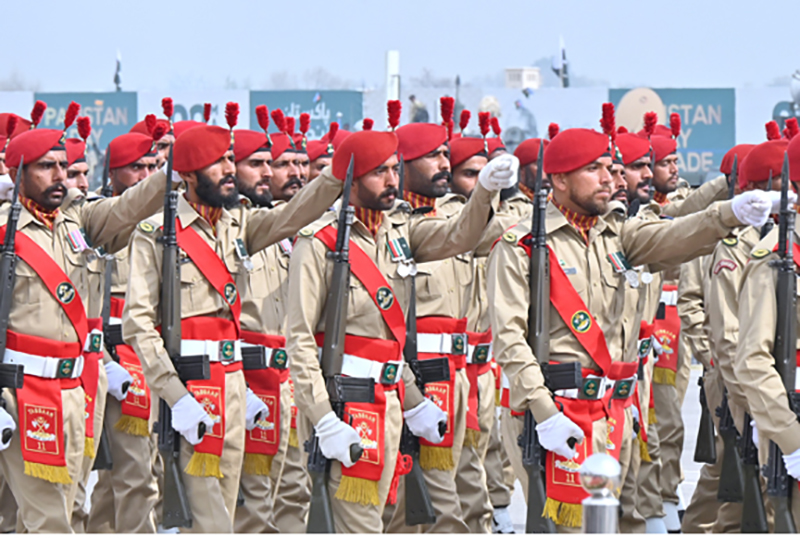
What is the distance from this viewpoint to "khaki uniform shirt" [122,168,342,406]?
6.27 meters

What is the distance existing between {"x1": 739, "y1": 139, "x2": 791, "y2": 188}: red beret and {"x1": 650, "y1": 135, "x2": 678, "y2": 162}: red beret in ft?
7.26

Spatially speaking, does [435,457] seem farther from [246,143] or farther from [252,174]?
[246,143]

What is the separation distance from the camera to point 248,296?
7852 millimetres

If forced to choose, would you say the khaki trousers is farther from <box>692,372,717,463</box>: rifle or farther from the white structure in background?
the white structure in background

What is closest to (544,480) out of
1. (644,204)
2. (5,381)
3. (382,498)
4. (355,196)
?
(382,498)

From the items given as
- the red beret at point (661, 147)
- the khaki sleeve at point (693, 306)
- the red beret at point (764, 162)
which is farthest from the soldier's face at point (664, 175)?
the red beret at point (764, 162)

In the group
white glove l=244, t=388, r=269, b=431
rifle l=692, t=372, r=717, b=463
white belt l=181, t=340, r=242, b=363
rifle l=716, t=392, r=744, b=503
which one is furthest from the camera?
rifle l=692, t=372, r=717, b=463

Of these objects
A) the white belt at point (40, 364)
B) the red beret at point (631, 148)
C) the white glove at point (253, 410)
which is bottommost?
the white glove at point (253, 410)

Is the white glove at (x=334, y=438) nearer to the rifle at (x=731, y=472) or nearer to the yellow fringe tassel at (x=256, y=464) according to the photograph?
the yellow fringe tassel at (x=256, y=464)

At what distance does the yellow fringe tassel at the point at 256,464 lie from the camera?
7.46 m

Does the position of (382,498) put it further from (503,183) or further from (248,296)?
(248,296)

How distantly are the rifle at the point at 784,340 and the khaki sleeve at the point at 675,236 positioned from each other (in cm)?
22

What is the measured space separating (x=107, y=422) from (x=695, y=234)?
3496mm

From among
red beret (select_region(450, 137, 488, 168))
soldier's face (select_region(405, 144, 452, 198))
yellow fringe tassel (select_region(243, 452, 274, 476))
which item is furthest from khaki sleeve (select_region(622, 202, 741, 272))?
red beret (select_region(450, 137, 488, 168))
